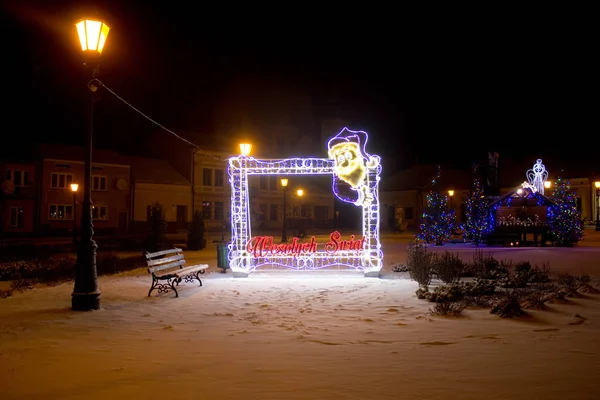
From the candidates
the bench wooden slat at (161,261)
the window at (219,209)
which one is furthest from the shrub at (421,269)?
the window at (219,209)

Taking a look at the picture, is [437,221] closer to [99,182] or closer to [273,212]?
[273,212]

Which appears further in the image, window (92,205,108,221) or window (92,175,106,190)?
window (92,175,106,190)

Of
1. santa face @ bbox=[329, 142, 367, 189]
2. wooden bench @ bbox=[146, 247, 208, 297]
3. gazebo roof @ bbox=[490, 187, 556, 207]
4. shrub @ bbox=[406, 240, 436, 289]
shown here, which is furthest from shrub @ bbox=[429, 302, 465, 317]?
gazebo roof @ bbox=[490, 187, 556, 207]

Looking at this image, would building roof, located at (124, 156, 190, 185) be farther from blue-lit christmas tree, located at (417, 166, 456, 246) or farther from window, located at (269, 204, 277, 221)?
blue-lit christmas tree, located at (417, 166, 456, 246)

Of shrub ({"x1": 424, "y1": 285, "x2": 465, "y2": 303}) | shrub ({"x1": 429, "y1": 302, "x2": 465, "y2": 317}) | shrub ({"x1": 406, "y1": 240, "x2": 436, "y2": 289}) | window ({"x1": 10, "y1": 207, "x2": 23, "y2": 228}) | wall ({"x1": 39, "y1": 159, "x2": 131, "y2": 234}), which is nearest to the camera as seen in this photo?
shrub ({"x1": 429, "y1": 302, "x2": 465, "y2": 317})

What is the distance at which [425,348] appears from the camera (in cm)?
691

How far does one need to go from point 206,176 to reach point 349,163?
36377 mm

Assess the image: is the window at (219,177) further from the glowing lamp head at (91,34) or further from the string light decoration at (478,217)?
the glowing lamp head at (91,34)

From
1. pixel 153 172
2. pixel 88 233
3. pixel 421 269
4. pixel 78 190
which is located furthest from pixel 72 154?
pixel 421 269

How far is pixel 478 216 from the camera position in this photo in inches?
1167

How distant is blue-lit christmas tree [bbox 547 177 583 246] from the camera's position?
27453 millimetres

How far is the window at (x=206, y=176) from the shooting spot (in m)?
49.9

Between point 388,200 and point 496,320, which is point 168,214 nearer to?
point 388,200

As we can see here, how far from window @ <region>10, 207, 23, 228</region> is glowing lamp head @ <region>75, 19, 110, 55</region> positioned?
33688 mm
